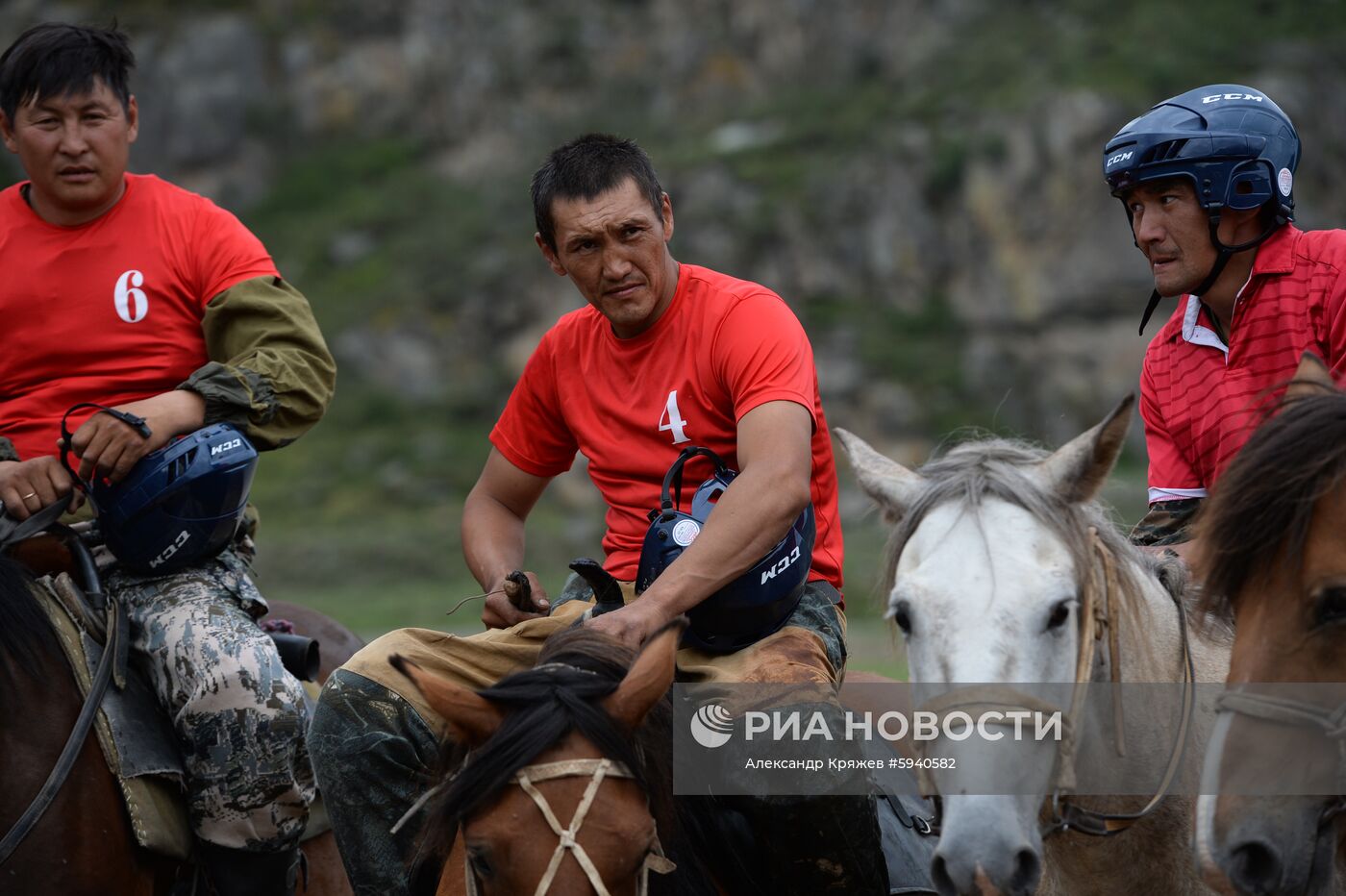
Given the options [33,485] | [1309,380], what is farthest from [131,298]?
[1309,380]

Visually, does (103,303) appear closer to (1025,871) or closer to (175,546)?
(175,546)

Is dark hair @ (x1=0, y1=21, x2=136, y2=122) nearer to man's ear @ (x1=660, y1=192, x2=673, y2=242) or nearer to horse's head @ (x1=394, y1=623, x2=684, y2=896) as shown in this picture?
man's ear @ (x1=660, y1=192, x2=673, y2=242)

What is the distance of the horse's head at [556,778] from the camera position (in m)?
3.26

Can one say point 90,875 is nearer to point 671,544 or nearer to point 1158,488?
Result: point 671,544

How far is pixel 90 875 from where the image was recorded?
14.6 ft

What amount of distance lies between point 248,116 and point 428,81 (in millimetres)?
3885

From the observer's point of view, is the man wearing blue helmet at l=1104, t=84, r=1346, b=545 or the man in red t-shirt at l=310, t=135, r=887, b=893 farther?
the man wearing blue helmet at l=1104, t=84, r=1346, b=545

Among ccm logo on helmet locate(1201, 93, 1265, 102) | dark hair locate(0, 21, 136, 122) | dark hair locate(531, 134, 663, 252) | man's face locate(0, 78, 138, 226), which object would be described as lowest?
dark hair locate(531, 134, 663, 252)

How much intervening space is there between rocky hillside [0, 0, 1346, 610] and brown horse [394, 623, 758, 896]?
1630 centimetres

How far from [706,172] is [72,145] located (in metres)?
21.7

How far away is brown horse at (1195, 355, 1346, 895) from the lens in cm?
314

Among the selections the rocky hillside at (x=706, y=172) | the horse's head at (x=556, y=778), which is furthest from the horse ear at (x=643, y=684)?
the rocky hillside at (x=706, y=172)

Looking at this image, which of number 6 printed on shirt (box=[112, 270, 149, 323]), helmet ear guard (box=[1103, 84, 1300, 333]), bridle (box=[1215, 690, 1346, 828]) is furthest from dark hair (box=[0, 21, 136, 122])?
bridle (box=[1215, 690, 1346, 828])

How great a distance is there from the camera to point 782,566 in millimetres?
4066
